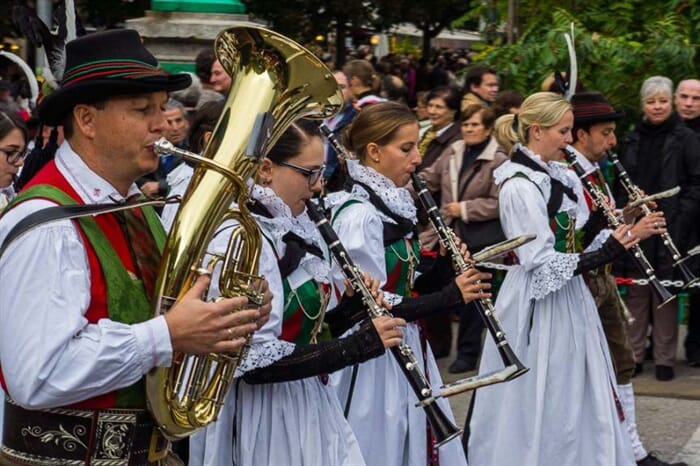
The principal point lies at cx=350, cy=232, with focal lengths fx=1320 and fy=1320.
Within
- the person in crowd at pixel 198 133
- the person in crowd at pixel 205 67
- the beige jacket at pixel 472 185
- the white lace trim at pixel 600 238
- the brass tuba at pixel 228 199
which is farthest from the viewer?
the beige jacket at pixel 472 185

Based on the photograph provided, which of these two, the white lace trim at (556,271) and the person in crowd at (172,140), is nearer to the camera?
the white lace trim at (556,271)

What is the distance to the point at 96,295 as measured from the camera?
9.53ft

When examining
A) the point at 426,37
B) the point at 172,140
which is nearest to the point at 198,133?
the point at 172,140

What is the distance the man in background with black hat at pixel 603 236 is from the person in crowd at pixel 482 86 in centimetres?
287

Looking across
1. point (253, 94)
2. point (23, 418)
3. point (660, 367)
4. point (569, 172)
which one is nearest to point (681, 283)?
point (660, 367)

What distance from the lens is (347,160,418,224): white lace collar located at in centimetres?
515

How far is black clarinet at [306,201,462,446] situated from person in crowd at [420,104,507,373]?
3824 millimetres

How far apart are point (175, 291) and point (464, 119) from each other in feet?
18.7

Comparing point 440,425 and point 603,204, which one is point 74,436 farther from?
point 603,204

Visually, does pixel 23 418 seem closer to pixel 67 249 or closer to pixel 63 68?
pixel 67 249

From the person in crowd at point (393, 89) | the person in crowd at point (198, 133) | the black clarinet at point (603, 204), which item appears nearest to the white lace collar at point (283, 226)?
the person in crowd at point (198, 133)

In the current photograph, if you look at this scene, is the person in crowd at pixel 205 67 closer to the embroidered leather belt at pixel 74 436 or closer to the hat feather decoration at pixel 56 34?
the hat feather decoration at pixel 56 34

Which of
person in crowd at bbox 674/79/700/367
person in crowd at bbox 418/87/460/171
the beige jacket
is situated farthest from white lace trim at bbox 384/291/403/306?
person in crowd at bbox 418/87/460/171

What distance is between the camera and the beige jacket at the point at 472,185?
327 inches
